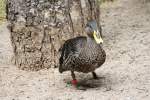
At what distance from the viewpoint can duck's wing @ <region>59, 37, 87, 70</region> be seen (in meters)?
6.72

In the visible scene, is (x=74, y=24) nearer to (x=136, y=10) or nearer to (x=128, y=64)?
(x=128, y=64)

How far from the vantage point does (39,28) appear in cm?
782

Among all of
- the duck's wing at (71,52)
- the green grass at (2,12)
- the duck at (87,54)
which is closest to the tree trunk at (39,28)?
the duck's wing at (71,52)

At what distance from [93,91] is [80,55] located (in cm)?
50

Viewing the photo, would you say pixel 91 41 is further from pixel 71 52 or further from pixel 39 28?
pixel 39 28

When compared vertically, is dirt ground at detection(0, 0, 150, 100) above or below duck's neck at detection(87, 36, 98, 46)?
below

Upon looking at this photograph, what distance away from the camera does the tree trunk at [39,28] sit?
25.6 ft

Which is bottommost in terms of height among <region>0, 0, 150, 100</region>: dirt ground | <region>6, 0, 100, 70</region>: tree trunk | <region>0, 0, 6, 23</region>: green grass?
<region>0, 0, 6, 23</region>: green grass

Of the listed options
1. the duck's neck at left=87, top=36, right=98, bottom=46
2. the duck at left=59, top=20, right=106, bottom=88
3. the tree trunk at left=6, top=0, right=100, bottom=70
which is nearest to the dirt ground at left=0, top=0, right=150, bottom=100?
the tree trunk at left=6, top=0, right=100, bottom=70

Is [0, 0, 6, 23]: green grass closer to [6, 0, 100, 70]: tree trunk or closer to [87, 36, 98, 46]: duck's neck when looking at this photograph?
[6, 0, 100, 70]: tree trunk

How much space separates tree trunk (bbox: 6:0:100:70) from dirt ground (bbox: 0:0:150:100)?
0.68ft

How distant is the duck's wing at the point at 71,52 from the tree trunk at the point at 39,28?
3.00 ft

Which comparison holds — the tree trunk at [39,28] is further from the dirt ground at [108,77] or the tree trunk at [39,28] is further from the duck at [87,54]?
the duck at [87,54]

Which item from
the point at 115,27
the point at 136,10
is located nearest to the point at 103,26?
the point at 115,27
